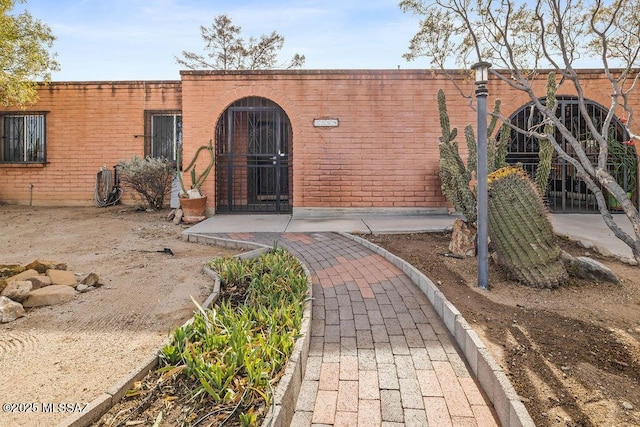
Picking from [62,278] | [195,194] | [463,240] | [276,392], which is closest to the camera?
[276,392]

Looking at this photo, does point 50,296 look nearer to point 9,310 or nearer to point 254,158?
point 9,310

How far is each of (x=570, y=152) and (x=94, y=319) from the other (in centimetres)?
1091

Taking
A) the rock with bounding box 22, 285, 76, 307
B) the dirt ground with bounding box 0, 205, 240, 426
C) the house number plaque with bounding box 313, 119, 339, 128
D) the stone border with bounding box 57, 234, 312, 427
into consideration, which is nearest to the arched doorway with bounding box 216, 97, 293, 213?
the house number plaque with bounding box 313, 119, 339, 128

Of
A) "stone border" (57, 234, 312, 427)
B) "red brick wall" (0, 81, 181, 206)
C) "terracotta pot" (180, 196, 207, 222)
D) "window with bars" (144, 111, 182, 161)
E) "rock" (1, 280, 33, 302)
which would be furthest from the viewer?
"window with bars" (144, 111, 182, 161)

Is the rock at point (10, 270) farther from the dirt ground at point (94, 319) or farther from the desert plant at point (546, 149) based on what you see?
the desert plant at point (546, 149)

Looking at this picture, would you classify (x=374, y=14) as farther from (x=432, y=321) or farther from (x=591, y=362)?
(x=591, y=362)

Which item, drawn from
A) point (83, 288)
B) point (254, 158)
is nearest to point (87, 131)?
point (254, 158)

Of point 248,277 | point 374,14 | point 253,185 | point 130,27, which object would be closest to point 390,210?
point 253,185

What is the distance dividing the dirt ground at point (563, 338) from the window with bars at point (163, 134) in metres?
8.99

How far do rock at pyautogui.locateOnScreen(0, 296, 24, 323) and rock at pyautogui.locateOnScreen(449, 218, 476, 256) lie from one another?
4864 mm

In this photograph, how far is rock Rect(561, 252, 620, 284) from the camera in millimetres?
3533

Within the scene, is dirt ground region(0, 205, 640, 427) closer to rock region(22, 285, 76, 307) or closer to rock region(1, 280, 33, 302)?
rock region(22, 285, 76, 307)

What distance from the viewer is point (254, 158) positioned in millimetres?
9297

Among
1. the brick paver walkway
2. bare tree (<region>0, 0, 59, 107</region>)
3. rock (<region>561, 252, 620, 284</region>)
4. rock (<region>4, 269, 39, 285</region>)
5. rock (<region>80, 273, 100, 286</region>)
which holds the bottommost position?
the brick paver walkway
